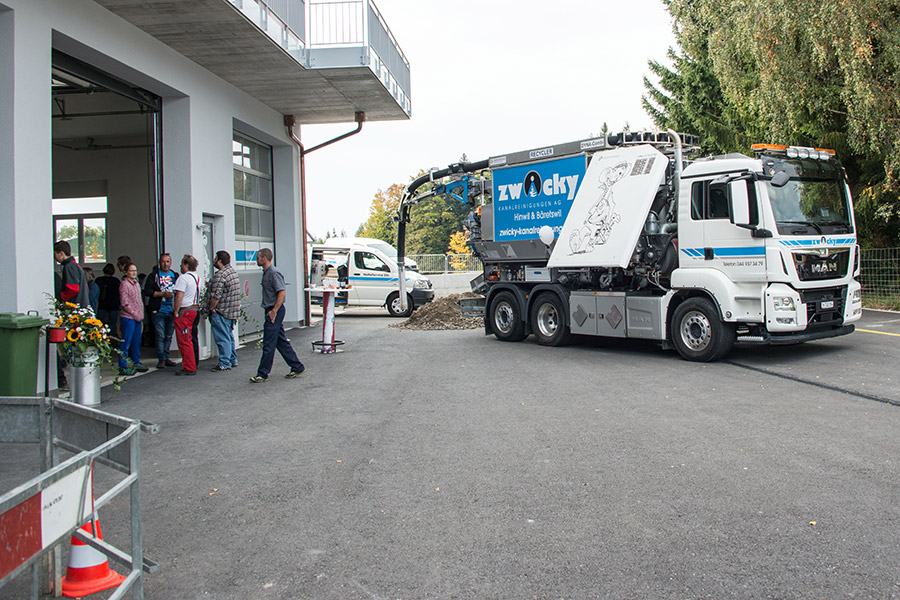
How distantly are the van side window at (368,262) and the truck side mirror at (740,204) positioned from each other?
46.2 ft

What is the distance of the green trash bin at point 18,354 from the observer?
8008mm

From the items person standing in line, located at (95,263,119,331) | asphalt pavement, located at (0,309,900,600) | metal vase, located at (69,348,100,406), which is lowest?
asphalt pavement, located at (0,309,900,600)

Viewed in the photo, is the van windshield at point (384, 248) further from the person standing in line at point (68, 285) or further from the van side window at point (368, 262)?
the person standing in line at point (68, 285)

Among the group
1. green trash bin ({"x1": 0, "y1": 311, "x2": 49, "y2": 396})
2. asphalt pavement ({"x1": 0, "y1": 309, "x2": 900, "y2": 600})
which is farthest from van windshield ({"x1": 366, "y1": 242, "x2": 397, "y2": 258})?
green trash bin ({"x1": 0, "y1": 311, "x2": 49, "y2": 396})

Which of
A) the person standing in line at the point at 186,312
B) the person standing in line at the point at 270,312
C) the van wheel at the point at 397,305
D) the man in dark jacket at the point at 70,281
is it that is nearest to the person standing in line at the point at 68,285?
the man in dark jacket at the point at 70,281

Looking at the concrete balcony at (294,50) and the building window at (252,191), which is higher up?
the concrete balcony at (294,50)

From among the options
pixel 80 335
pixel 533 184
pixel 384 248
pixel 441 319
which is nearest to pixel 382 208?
pixel 384 248

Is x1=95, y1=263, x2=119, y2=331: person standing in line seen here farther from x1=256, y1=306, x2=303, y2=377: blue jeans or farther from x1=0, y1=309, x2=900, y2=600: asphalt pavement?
x1=256, y1=306, x2=303, y2=377: blue jeans

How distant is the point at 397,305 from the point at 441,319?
3.98 m

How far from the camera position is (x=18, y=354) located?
8094 mm

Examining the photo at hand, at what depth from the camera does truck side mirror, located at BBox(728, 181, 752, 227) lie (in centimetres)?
1072

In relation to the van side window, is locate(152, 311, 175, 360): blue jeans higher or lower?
lower

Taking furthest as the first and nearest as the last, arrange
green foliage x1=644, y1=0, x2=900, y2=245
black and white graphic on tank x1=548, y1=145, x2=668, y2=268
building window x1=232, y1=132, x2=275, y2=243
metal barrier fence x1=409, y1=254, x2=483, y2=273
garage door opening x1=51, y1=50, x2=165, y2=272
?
metal barrier fence x1=409, y1=254, x2=483, y2=273
garage door opening x1=51, y1=50, x2=165, y2=272
building window x1=232, y1=132, x2=275, y2=243
green foliage x1=644, y1=0, x2=900, y2=245
black and white graphic on tank x1=548, y1=145, x2=668, y2=268

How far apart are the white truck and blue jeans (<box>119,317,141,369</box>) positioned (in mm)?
6968
